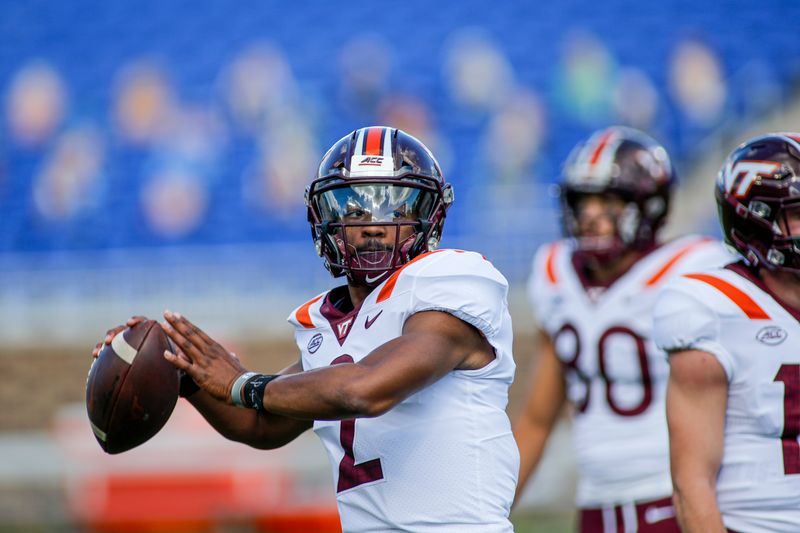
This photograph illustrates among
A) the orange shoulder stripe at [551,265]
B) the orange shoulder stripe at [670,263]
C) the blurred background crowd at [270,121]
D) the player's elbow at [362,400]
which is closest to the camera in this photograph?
the player's elbow at [362,400]

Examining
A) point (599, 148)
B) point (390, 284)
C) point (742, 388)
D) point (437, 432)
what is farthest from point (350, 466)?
point (599, 148)

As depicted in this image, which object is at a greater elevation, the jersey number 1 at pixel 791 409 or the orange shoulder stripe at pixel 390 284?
the orange shoulder stripe at pixel 390 284

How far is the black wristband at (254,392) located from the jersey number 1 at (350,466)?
23 centimetres

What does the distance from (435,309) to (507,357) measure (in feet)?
0.90

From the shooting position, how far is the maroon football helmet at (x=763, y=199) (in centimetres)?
309

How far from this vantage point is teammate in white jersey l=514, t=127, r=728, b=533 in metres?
4.29

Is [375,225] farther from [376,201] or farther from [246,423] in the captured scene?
[246,423]

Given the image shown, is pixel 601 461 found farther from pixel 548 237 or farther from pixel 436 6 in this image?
pixel 436 6

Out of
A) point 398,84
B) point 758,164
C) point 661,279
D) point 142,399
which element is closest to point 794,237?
point 758,164

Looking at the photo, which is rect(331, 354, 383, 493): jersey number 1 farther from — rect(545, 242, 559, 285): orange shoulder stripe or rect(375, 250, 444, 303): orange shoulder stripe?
rect(545, 242, 559, 285): orange shoulder stripe

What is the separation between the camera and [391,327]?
281 cm

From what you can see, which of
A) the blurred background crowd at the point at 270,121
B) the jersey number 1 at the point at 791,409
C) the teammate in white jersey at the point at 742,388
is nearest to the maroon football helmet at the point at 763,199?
the teammate in white jersey at the point at 742,388

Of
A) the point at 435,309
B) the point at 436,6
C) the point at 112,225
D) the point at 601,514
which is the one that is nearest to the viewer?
the point at 435,309

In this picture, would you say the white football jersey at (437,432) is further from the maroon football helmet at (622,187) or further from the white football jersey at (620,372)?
the maroon football helmet at (622,187)
